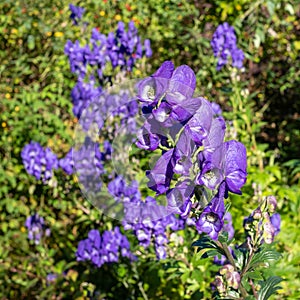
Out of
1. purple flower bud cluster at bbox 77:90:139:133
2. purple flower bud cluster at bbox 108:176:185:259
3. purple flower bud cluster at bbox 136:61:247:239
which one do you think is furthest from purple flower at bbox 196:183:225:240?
purple flower bud cluster at bbox 77:90:139:133

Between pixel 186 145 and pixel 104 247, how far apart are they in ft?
4.72

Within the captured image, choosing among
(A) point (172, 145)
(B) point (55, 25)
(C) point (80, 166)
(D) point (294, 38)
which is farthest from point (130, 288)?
(B) point (55, 25)

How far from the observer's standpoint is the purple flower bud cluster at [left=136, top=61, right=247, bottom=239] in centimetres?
122

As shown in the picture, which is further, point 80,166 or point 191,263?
point 80,166

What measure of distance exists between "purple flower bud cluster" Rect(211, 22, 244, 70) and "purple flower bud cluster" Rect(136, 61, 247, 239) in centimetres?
201

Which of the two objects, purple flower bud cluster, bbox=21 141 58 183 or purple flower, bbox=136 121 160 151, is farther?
purple flower bud cluster, bbox=21 141 58 183

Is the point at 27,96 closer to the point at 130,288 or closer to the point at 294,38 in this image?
the point at 130,288

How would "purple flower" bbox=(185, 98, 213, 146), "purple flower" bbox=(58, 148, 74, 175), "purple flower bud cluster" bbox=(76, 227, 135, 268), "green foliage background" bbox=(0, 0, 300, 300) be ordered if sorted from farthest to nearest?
1. "purple flower" bbox=(58, 148, 74, 175)
2. "green foliage background" bbox=(0, 0, 300, 300)
3. "purple flower bud cluster" bbox=(76, 227, 135, 268)
4. "purple flower" bbox=(185, 98, 213, 146)

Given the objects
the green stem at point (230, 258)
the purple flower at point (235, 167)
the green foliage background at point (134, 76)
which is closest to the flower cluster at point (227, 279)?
the green stem at point (230, 258)

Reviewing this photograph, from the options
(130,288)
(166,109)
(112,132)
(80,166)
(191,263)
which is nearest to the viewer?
(166,109)

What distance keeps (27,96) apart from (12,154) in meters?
0.47

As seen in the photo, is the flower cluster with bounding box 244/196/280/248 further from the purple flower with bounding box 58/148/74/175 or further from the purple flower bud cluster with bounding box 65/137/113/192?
the purple flower with bounding box 58/148/74/175

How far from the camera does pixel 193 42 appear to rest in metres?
4.61

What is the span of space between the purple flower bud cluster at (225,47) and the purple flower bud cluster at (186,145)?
2.01 m
